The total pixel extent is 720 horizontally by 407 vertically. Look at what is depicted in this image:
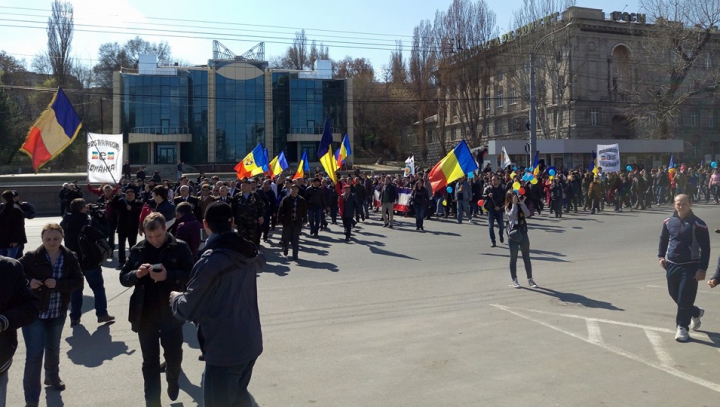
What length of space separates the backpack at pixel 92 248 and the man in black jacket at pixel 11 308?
3830 mm

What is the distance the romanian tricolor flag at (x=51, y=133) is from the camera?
45.2 feet

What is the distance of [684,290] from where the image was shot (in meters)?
6.68

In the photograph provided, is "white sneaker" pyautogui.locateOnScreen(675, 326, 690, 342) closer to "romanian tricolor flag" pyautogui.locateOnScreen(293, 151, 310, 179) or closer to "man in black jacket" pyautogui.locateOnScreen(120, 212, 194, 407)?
"man in black jacket" pyautogui.locateOnScreen(120, 212, 194, 407)

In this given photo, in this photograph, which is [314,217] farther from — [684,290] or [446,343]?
[684,290]

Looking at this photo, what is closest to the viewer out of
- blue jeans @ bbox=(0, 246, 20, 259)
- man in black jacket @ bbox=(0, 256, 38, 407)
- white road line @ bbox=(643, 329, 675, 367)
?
man in black jacket @ bbox=(0, 256, 38, 407)

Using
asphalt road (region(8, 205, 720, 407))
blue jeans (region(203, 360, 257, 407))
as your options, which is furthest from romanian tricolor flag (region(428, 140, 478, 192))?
blue jeans (region(203, 360, 257, 407))

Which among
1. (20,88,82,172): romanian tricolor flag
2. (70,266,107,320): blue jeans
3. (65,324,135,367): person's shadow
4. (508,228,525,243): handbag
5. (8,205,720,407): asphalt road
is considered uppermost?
(20,88,82,172): romanian tricolor flag

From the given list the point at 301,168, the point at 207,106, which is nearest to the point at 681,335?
the point at 301,168

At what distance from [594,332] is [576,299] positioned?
1.92 m

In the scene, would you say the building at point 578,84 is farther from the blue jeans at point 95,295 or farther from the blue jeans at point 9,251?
the blue jeans at point 95,295

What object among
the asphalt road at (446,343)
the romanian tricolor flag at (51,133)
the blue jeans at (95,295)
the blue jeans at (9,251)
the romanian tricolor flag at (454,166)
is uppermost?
the romanian tricolor flag at (51,133)

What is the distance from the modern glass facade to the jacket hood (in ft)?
195

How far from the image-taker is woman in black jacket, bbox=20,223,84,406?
4844mm

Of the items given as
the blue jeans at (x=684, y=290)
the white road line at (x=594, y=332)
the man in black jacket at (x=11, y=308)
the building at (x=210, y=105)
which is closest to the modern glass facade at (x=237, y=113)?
the building at (x=210, y=105)
